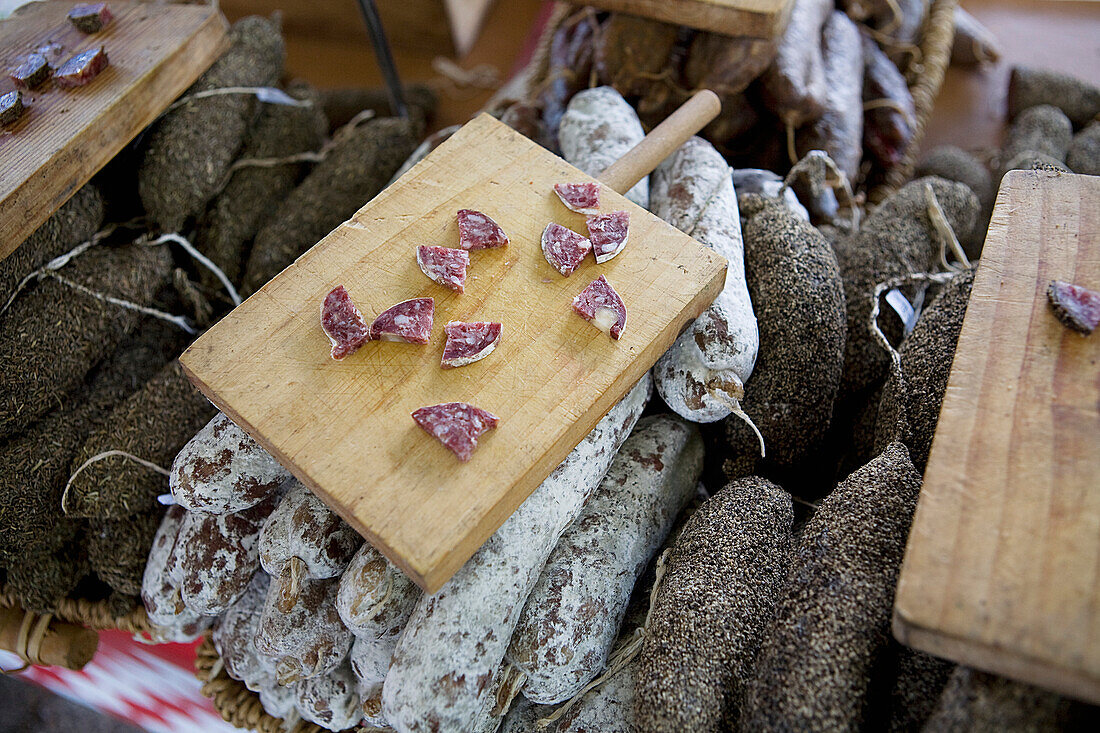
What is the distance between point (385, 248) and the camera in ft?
4.28

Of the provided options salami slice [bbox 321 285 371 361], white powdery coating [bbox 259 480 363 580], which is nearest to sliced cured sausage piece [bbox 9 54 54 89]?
salami slice [bbox 321 285 371 361]

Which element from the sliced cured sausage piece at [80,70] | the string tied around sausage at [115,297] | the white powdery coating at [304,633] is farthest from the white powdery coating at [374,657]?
the sliced cured sausage piece at [80,70]

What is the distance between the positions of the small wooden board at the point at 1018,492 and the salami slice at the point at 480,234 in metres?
0.74

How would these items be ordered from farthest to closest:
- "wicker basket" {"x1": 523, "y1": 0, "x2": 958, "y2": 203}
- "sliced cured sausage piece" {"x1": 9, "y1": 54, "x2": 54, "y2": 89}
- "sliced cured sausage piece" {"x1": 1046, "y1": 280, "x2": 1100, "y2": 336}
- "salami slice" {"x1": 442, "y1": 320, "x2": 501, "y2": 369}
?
"wicker basket" {"x1": 523, "y1": 0, "x2": 958, "y2": 203}
"sliced cured sausage piece" {"x1": 9, "y1": 54, "x2": 54, "y2": 89}
"salami slice" {"x1": 442, "y1": 320, "x2": 501, "y2": 369}
"sliced cured sausage piece" {"x1": 1046, "y1": 280, "x2": 1100, "y2": 336}

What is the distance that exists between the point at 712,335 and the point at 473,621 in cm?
62

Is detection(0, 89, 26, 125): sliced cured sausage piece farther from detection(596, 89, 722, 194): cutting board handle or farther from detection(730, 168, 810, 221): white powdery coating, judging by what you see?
detection(730, 168, 810, 221): white powdery coating

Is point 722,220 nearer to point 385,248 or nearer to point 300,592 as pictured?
point 385,248

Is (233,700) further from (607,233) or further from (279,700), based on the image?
(607,233)

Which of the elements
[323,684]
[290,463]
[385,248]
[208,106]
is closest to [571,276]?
[385,248]

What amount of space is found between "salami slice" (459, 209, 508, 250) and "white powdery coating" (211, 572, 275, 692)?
0.77 meters

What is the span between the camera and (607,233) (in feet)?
4.23

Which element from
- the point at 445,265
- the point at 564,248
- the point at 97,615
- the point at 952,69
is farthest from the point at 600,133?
the point at 952,69

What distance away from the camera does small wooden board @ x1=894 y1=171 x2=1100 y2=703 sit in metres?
0.82

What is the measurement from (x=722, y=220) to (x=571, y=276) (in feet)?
1.29
